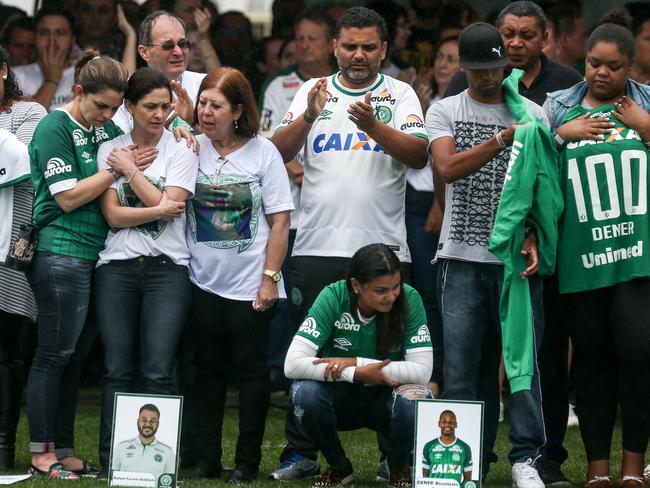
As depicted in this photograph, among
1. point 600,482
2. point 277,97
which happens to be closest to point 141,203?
point 600,482

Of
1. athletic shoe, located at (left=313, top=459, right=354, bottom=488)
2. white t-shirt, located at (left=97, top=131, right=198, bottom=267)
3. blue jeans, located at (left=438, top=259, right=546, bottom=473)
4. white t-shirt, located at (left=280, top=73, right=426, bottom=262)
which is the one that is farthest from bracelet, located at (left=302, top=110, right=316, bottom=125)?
athletic shoe, located at (left=313, top=459, right=354, bottom=488)

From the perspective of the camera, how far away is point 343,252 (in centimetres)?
596

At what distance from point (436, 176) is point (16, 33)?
4.00m

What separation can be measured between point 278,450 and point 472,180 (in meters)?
2.03

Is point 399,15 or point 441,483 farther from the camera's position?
point 399,15

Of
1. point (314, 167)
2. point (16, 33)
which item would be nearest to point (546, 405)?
point (314, 167)

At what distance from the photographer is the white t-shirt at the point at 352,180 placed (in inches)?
235

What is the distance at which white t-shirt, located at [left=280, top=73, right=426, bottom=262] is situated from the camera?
5.96 metres

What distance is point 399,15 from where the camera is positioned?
8.66 meters

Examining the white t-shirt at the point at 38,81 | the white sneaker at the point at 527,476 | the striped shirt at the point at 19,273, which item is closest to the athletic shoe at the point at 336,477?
the white sneaker at the point at 527,476

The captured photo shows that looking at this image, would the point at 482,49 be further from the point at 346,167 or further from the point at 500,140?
the point at 346,167

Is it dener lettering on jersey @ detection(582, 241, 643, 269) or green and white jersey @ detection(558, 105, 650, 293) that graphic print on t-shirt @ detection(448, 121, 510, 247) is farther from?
dener lettering on jersey @ detection(582, 241, 643, 269)

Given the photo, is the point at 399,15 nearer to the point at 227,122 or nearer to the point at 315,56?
the point at 315,56

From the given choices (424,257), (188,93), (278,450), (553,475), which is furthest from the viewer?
(424,257)
